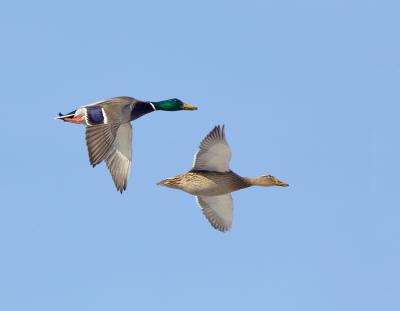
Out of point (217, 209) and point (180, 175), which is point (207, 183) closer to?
point (180, 175)

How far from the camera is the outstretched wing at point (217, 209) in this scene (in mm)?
35250

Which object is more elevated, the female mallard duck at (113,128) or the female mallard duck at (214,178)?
the female mallard duck at (113,128)

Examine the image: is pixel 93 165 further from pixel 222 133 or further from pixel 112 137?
pixel 222 133

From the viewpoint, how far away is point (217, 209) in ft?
116

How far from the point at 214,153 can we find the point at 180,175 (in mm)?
1308

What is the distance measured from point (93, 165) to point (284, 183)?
6.26m

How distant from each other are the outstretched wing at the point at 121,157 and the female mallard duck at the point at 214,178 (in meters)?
1.19

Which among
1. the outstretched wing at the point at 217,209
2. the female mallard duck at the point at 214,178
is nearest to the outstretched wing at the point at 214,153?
the female mallard duck at the point at 214,178

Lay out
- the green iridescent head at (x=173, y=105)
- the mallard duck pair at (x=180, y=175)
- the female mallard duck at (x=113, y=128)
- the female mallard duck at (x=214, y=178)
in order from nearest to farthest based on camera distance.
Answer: the female mallard duck at (x=113, y=128) → the mallard duck pair at (x=180, y=175) → the female mallard duck at (x=214, y=178) → the green iridescent head at (x=173, y=105)

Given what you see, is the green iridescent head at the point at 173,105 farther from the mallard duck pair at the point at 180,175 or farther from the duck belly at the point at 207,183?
the duck belly at the point at 207,183

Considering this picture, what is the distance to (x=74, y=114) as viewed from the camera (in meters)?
34.2

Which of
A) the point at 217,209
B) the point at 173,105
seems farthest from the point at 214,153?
the point at 173,105

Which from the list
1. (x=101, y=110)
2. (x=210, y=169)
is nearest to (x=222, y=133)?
(x=210, y=169)

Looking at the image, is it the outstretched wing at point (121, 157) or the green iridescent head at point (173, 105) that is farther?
the green iridescent head at point (173, 105)
